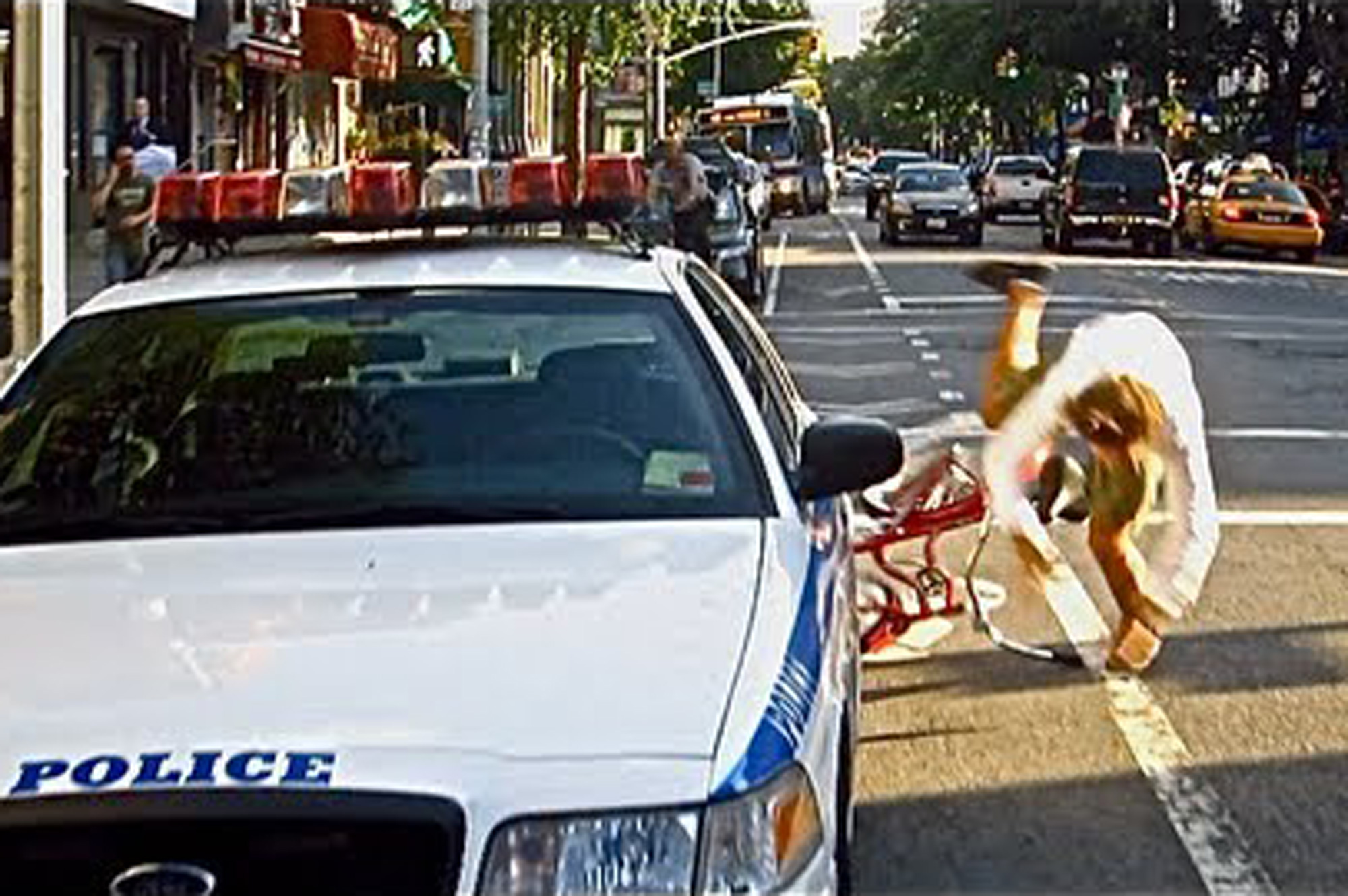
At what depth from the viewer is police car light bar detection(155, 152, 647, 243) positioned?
20.9 ft

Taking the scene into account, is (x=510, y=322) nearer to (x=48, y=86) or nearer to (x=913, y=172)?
(x=48, y=86)

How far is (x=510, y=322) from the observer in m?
5.55

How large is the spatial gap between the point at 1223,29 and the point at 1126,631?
184 feet

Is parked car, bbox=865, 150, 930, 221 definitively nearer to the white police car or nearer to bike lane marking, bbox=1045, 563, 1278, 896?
bike lane marking, bbox=1045, 563, 1278, 896

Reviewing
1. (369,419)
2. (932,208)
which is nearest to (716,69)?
(932,208)

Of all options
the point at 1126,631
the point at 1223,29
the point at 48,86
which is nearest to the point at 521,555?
the point at 1126,631

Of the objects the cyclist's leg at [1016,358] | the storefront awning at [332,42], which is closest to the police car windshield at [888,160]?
the storefront awning at [332,42]

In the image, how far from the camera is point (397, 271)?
573cm

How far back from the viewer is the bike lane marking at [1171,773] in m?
6.13

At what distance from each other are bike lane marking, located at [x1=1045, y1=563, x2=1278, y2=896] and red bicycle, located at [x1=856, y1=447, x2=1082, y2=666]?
294 mm

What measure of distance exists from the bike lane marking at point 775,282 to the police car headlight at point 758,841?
846 inches

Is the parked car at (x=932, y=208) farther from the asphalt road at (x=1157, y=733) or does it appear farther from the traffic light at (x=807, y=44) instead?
the traffic light at (x=807, y=44)

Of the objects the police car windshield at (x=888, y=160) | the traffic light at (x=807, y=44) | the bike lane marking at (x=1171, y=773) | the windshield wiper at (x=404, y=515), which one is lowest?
the bike lane marking at (x=1171, y=773)

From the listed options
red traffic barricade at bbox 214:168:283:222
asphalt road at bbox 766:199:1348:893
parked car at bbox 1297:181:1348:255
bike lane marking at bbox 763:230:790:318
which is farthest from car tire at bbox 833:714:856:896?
parked car at bbox 1297:181:1348:255
